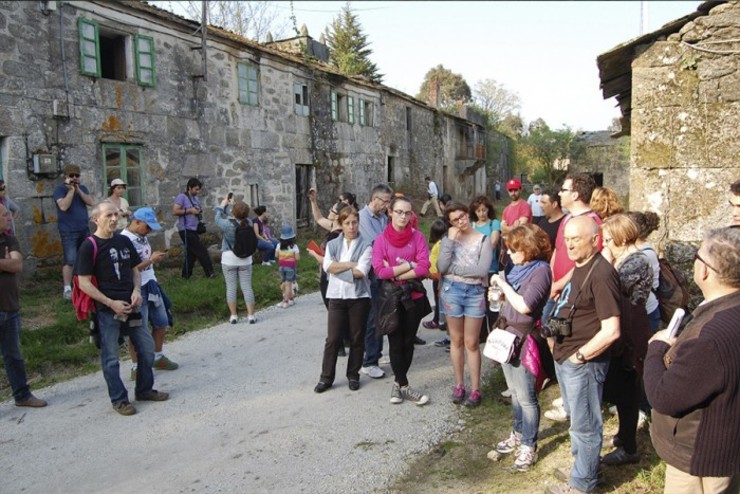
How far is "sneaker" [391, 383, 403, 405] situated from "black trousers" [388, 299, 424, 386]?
0.06 m

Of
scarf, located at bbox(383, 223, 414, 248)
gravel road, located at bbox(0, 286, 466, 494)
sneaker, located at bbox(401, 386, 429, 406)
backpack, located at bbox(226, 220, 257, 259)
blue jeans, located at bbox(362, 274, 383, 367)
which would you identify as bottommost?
gravel road, located at bbox(0, 286, 466, 494)

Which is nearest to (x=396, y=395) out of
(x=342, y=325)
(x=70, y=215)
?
(x=342, y=325)

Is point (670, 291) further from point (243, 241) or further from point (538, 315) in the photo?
point (243, 241)

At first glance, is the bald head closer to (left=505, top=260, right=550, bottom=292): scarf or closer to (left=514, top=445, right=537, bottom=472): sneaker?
(left=505, top=260, right=550, bottom=292): scarf

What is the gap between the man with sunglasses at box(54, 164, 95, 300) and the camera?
811 cm

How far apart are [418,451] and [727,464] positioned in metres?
2.19

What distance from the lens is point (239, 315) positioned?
26.4 feet

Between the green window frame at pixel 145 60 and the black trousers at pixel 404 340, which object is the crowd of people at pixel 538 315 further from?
the green window frame at pixel 145 60

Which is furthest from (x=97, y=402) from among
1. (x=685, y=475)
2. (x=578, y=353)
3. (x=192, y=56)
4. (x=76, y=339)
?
(x=192, y=56)

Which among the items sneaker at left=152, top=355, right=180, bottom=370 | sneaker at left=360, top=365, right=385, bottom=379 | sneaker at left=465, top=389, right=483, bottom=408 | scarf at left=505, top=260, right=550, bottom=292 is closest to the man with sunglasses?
sneaker at left=152, top=355, right=180, bottom=370

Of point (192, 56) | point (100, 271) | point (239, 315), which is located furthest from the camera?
point (192, 56)

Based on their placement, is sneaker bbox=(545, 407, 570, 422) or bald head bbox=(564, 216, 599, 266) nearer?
bald head bbox=(564, 216, 599, 266)

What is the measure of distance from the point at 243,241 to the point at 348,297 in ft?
9.29

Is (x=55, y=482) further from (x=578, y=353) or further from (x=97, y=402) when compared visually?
(x=578, y=353)
